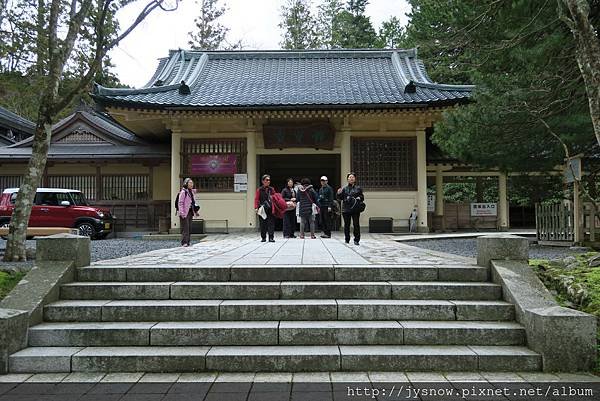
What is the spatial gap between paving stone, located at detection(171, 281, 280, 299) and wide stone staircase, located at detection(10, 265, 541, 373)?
0.01m

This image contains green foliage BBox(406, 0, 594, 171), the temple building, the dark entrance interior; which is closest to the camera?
green foliage BBox(406, 0, 594, 171)

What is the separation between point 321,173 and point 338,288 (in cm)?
1449

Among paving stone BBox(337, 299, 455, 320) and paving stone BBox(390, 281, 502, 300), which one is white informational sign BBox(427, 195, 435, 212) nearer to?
paving stone BBox(390, 281, 502, 300)

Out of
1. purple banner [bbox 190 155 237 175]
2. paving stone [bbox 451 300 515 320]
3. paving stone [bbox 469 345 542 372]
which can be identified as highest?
purple banner [bbox 190 155 237 175]

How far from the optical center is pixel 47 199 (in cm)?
1506

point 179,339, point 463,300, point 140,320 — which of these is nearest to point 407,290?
point 463,300

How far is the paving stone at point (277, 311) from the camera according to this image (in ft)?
15.6

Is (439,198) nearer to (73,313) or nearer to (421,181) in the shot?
(421,181)

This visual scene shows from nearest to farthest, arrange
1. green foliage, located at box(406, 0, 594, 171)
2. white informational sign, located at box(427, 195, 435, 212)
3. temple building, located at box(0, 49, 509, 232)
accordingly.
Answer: green foliage, located at box(406, 0, 594, 171), temple building, located at box(0, 49, 509, 232), white informational sign, located at box(427, 195, 435, 212)

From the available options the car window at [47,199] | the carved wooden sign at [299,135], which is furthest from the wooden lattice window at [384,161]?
the car window at [47,199]

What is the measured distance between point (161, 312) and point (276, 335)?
1.30 m

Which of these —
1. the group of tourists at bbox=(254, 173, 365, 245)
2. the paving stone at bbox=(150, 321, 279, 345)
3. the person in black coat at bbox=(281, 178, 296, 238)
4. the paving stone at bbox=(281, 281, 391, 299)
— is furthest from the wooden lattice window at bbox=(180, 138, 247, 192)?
the paving stone at bbox=(150, 321, 279, 345)

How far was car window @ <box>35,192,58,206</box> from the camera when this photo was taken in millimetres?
14984

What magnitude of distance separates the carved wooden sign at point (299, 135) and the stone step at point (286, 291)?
9.97m
